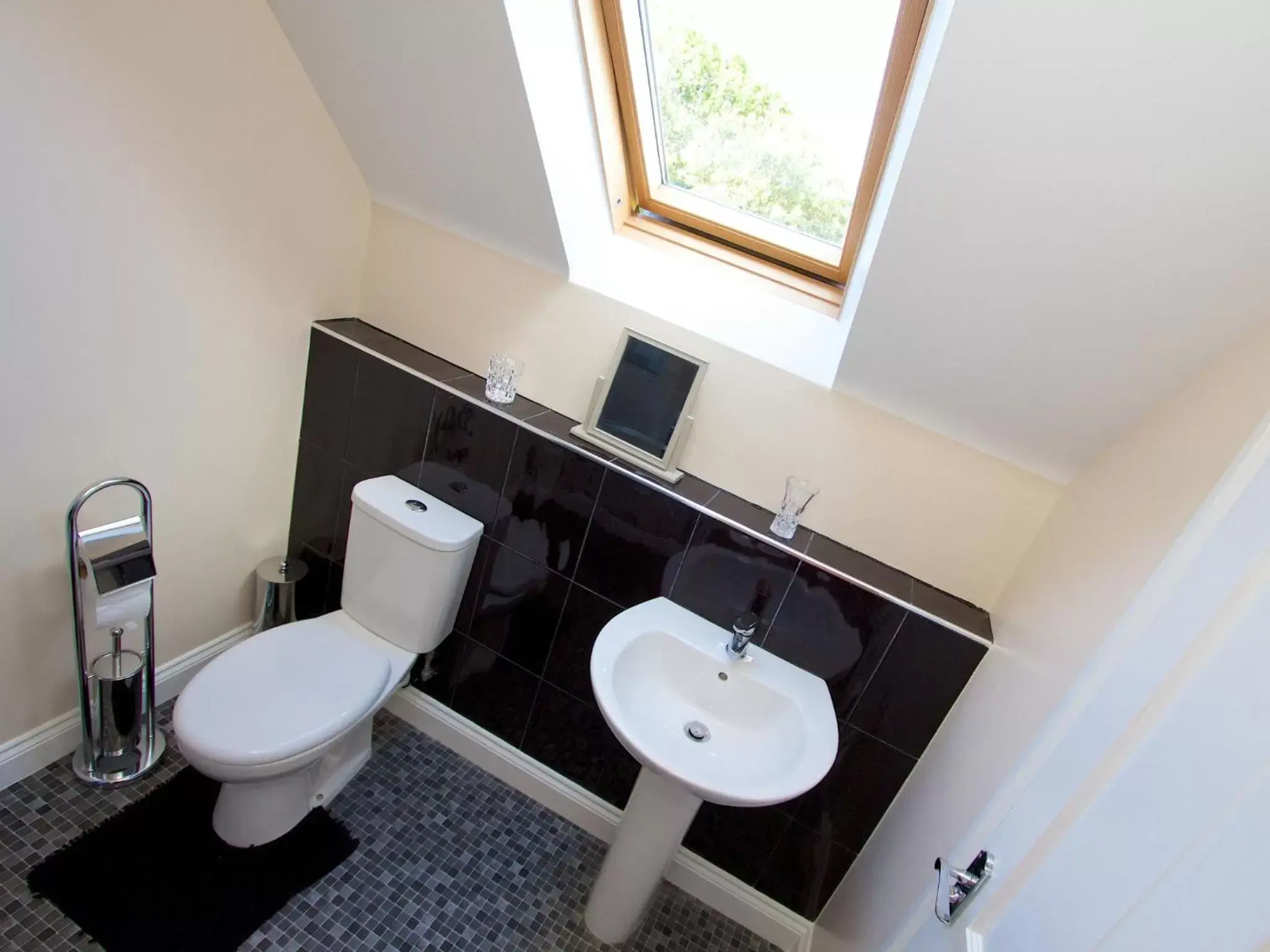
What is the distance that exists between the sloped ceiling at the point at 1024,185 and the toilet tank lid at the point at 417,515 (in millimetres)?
724

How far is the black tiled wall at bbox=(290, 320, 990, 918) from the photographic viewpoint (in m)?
1.54

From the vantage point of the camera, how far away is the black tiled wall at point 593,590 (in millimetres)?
1539

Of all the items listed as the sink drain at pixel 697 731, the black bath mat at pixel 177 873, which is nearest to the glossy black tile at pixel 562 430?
the sink drain at pixel 697 731

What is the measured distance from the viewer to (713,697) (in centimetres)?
156

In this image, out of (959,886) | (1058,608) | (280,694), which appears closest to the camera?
(959,886)

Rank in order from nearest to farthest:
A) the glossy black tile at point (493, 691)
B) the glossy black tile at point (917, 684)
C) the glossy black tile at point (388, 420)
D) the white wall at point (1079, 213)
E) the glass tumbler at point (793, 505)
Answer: the white wall at point (1079, 213)
the glossy black tile at point (917, 684)
the glass tumbler at point (793, 505)
the glossy black tile at point (388, 420)
the glossy black tile at point (493, 691)

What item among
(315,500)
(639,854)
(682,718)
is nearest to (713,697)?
(682,718)

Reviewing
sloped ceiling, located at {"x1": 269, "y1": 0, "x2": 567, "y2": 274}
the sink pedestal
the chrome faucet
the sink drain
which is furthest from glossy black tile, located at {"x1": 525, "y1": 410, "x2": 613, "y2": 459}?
the sink pedestal

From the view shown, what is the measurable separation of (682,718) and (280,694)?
0.92 metres

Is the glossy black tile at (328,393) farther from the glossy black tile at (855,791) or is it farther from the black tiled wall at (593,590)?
the glossy black tile at (855,791)

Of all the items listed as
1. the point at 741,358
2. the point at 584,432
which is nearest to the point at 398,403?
the point at 584,432

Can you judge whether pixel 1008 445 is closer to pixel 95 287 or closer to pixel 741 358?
pixel 741 358

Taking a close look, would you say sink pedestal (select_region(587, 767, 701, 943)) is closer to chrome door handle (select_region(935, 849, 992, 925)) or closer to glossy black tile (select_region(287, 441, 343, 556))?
chrome door handle (select_region(935, 849, 992, 925))

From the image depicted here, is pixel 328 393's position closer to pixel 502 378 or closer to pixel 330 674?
pixel 502 378
